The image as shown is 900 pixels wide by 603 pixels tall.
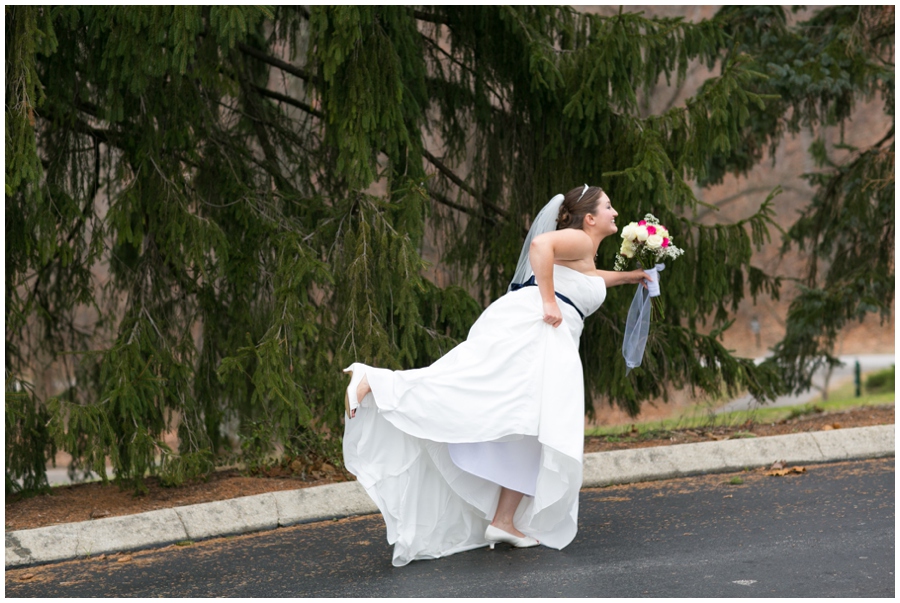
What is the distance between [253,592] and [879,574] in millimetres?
2624

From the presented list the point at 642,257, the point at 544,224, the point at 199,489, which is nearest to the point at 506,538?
the point at 544,224

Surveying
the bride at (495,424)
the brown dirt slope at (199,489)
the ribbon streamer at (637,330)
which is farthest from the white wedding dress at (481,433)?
the brown dirt slope at (199,489)

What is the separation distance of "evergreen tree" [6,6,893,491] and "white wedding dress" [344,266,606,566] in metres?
1.52

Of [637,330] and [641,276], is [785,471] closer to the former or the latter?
[637,330]

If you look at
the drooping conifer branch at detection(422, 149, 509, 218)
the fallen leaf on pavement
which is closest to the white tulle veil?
the fallen leaf on pavement

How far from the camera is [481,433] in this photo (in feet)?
15.8

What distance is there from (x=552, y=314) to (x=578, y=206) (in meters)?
0.65

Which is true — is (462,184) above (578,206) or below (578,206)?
below

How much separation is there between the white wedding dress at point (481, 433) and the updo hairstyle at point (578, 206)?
11.0 inches

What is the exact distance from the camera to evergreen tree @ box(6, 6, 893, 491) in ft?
21.2

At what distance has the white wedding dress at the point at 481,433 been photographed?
15.7 feet

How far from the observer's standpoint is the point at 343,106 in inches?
270

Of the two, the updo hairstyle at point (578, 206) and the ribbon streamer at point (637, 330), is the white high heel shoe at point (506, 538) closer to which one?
the ribbon streamer at point (637, 330)

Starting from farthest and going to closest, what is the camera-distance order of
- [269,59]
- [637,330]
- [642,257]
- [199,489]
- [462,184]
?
[462,184] → [269,59] → [199,489] → [637,330] → [642,257]
